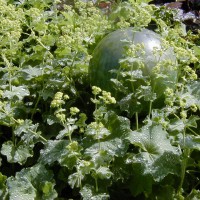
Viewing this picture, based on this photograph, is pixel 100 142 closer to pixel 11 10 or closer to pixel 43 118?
pixel 43 118

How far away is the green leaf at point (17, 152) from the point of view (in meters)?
2.44

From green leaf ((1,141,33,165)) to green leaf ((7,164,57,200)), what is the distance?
5.5 inches

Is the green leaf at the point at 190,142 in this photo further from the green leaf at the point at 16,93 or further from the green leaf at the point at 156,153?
the green leaf at the point at 16,93

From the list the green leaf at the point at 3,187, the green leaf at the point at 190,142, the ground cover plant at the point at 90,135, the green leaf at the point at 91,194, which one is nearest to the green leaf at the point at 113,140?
the ground cover plant at the point at 90,135

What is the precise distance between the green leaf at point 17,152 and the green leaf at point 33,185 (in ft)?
0.46

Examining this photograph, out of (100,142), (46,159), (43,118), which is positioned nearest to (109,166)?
(100,142)

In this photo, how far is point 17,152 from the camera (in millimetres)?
2479

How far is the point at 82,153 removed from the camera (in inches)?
92.1

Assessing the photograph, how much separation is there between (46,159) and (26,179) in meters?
0.13

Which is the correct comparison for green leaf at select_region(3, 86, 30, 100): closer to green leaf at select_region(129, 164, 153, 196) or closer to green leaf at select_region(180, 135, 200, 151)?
green leaf at select_region(129, 164, 153, 196)

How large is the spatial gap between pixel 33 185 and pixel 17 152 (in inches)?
10.1

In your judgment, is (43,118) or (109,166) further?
(43,118)

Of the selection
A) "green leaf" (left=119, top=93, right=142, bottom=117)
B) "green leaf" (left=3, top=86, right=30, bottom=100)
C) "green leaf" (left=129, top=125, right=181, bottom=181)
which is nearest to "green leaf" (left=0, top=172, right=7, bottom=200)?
"green leaf" (left=3, top=86, right=30, bottom=100)

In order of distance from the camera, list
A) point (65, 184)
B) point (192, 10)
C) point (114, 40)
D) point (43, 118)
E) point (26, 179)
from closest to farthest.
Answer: point (26, 179)
point (65, 184)
point (43, 118)
point (114, 40)
point (192, 10)
